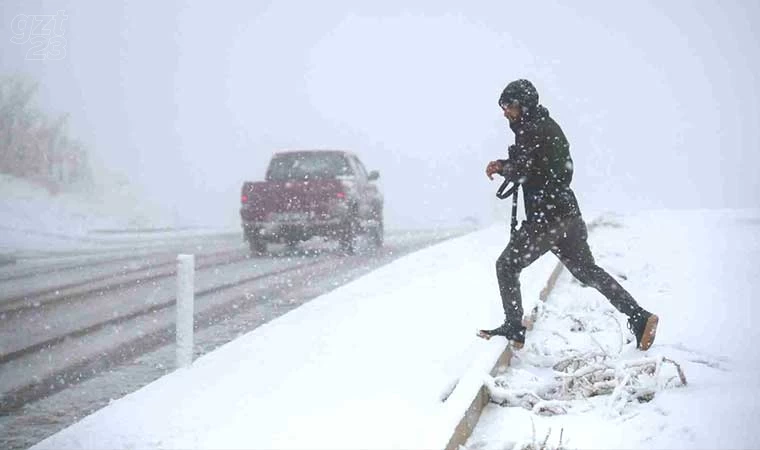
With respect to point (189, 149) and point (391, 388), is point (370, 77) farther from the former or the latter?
point (391, 388)

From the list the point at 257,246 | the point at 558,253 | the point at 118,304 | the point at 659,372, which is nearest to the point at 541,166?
the point at 558,253

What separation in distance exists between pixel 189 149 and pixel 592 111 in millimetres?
87808

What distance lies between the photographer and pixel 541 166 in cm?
475

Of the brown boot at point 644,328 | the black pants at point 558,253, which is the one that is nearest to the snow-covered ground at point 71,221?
the black pants at point 558,253

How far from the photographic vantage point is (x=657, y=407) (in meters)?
3.86

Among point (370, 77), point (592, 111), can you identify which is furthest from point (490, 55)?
point (370, 77)

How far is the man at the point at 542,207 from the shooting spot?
4738 millimetres

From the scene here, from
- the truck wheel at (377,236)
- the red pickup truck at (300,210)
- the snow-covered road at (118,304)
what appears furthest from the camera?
the truck wheel at (377,236)

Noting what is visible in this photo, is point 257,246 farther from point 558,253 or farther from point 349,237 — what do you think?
point 558,253

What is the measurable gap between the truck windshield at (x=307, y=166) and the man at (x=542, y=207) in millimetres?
9572

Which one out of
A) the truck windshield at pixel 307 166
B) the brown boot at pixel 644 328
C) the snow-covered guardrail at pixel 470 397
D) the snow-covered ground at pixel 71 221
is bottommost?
the snow-covered ground at pixel 71 221

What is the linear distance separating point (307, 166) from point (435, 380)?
33.2 feet

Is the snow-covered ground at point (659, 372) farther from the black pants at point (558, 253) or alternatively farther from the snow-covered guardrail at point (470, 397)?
the black pants at point (558, 253)

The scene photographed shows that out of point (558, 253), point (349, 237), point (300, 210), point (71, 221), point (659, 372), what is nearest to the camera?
point (659, 372)
